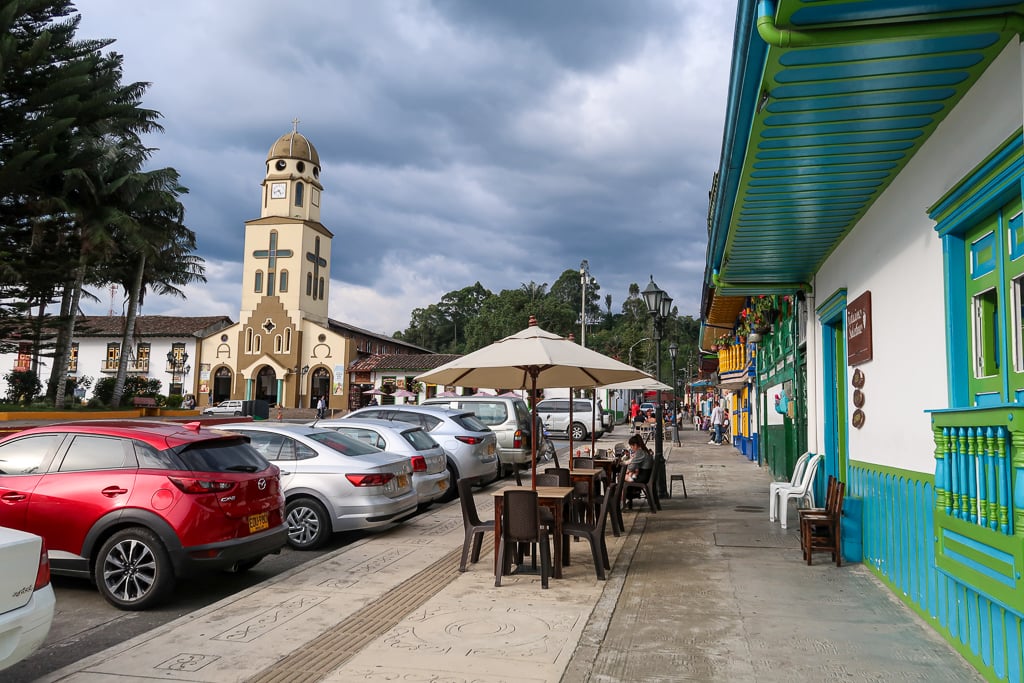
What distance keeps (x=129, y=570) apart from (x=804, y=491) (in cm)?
789

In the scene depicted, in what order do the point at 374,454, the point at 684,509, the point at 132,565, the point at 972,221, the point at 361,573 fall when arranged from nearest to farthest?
the point at 972,221 < the point at 132,565 < the point at 361,573 < the point at 374,454 < the point at 684,509

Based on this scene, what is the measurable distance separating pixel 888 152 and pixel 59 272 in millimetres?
33928

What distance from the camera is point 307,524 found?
8953 mm

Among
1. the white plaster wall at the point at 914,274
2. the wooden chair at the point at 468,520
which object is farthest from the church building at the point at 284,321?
the white plaster wall at the point at 914,274

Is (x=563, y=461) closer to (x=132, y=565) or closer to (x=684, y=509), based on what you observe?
(x=684, y=509)

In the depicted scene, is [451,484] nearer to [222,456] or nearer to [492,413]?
[492,413]

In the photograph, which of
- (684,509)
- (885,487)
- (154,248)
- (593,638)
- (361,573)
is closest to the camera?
(593,638)

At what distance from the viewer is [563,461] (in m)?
19.9

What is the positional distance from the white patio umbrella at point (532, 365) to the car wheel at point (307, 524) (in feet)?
7.21

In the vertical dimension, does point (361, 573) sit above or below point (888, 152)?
below

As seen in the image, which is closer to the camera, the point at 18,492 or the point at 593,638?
the point at 593,638

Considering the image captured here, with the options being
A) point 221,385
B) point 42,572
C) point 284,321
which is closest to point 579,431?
point 42,572

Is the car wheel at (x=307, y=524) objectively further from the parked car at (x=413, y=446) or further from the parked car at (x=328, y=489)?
the parked car at (x=413, y=446)

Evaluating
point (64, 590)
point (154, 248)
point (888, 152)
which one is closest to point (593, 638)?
point (888, 152)
